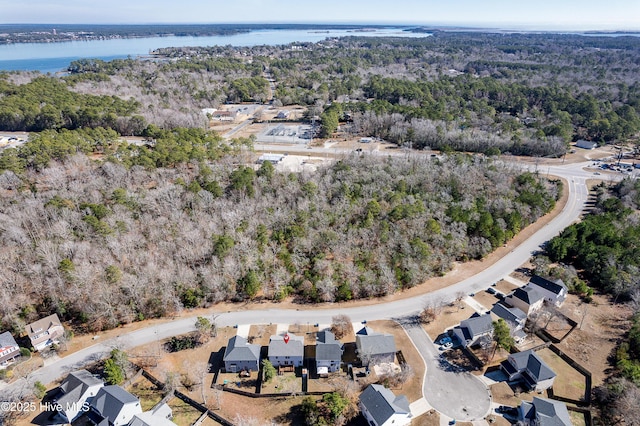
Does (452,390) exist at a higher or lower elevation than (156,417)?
lower

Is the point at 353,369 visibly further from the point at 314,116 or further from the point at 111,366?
the point at 314,116

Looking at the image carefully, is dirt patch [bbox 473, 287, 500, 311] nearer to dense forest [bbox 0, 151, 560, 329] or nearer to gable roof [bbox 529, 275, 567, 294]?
gable roof [bbox 529, 275, 567, 294]

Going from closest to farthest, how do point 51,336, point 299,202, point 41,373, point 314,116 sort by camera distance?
point 41,373, point 51,336, point 299,202, point 314,116

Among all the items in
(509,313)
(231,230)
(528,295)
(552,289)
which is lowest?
(509,313)

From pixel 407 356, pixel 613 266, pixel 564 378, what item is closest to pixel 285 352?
pixel 407 356

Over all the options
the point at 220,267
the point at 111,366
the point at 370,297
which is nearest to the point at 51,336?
the point at 111,366

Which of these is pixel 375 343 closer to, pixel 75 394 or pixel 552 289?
pixel 552 289
